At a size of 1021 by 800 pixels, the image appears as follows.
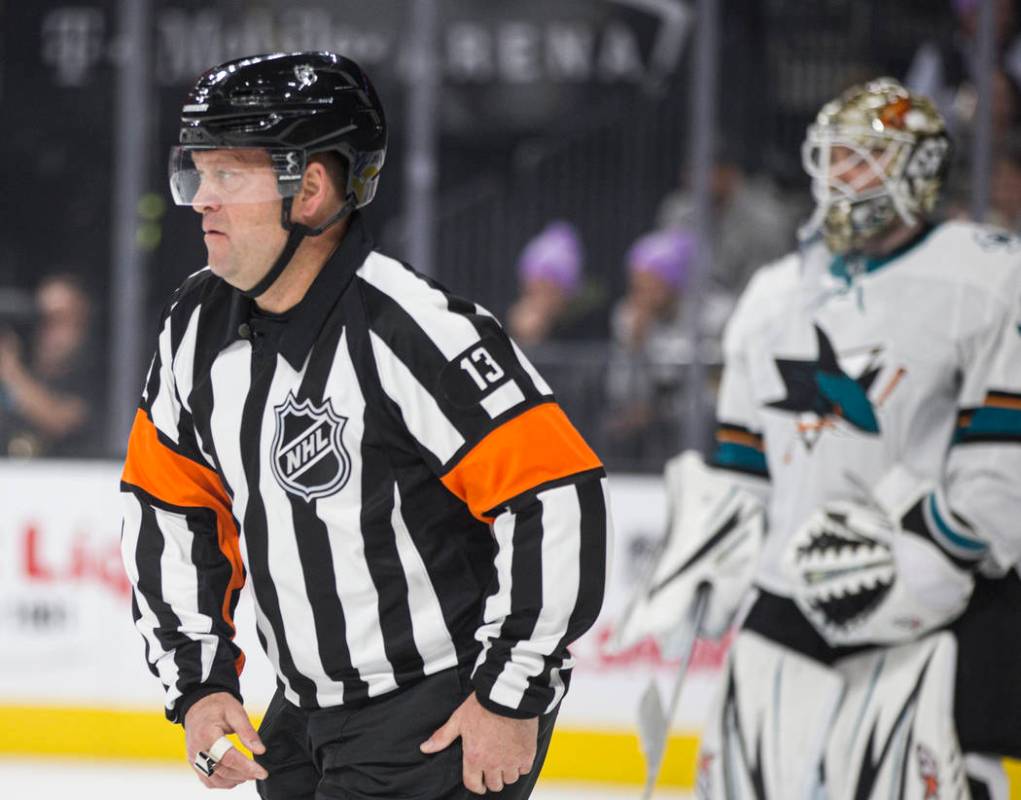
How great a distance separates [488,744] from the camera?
5.12 feet

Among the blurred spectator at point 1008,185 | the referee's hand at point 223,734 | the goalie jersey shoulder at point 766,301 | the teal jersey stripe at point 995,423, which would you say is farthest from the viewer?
the blurred spectator at point 1008,185

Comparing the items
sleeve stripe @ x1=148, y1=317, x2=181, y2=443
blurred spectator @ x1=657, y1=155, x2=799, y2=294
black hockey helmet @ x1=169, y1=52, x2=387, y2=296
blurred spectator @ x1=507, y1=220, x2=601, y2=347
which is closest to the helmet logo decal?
black hockey helmet @ x1=169, y1=52, x2=387, y2=296

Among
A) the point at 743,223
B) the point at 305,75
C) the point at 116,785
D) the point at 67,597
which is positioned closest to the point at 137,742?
the point at 116,785

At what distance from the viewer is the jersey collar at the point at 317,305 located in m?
1.63

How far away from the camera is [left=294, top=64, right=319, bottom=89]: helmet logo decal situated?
64.4 inches

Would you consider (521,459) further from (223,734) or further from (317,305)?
(223,734)

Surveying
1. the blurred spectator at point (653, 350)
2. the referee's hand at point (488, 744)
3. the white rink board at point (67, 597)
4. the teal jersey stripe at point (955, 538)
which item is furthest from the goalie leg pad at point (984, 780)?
the blurred spectator at point (653, 350)

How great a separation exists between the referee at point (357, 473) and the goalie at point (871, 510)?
849mm

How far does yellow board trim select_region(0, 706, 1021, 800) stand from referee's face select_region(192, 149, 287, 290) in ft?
8.98

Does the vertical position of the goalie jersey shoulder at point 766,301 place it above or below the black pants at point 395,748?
above

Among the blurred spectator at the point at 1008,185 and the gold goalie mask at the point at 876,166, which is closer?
the gold goalie mask at the point at 876,166

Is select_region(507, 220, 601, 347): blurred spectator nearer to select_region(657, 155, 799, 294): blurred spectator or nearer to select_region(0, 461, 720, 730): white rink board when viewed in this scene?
select_region(657, 155, 799, 294): blurred spectator

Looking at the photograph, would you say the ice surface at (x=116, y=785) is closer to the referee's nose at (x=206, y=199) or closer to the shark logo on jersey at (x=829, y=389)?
the shark logo on jersey at (x=829, y=389)

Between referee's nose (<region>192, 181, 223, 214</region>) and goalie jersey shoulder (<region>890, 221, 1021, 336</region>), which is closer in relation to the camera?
referee's nose (<region>192, 181, 223, 214</region>)
